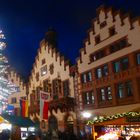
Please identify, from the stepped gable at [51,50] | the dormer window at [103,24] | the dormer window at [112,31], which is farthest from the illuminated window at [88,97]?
the dormer window at [103,24]

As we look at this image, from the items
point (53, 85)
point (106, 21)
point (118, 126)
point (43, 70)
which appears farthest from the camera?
point (43, 70)

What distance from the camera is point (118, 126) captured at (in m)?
16.1

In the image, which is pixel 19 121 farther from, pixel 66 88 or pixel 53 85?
pixel 53 85

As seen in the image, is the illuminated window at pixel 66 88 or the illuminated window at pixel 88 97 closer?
the illuminated window at pixel 88 97

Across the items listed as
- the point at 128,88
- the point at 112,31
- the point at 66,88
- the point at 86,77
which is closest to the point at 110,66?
the point at 128,88

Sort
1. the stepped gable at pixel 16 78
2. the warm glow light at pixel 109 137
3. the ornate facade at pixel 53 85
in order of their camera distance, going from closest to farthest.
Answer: the warm glow light at pixel 109 137, the ornate facade at pixel 53 85, the stepped gable at pixel 16 78

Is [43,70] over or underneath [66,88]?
over

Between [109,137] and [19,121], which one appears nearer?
[109,137]

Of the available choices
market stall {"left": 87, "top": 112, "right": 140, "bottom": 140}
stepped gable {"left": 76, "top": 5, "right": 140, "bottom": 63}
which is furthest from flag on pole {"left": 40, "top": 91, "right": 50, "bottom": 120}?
stepped gable {"left": 76, "top": 5, "right": 140, "bottom": 63}

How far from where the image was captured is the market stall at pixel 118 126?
13.7m

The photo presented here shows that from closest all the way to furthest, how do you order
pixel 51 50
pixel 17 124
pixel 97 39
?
pixel 17 124
pixel 97 39
pixel 51 50

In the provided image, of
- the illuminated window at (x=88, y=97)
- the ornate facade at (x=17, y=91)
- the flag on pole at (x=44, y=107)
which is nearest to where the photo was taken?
the flag on pole at (x=44, y=107)

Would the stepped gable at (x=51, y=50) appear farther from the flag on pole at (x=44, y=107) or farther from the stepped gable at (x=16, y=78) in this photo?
the flag on pole at (x=44, y=107)

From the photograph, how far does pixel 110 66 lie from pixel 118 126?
40.5 ft
